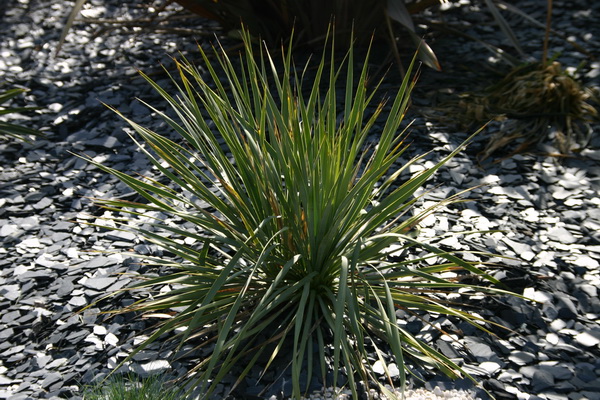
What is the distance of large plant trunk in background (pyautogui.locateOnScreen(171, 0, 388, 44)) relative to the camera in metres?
3.93

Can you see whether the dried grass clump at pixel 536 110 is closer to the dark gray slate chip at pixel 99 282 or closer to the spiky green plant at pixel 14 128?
the dark gray slate chip at pixel 99 282

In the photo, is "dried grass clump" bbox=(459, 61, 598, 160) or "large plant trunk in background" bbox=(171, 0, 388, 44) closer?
"dried grass clump" bbox=(459, 61, 598, 160)

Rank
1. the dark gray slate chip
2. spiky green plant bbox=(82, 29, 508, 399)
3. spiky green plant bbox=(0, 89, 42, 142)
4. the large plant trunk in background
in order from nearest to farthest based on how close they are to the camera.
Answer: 1. spiky green plant bbox=(82, 29, 508, 399)
2. the dark gray slate chip
3. spiky green plant bbox=(0, 89, 42, 142)
4. the large plant trunk in background

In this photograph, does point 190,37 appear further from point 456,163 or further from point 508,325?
point 508,325

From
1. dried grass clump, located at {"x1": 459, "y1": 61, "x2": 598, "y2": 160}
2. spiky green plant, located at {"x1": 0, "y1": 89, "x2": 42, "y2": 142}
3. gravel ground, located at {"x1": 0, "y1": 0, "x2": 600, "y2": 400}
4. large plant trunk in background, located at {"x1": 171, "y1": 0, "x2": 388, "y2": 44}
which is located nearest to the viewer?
gravel ground, located at {"x1": 0, "y1": 0, "x2": 600, "y2": 400}

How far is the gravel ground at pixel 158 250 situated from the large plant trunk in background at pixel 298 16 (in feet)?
0.69

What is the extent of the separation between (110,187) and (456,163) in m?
1.57

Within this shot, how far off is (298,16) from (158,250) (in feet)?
6.24

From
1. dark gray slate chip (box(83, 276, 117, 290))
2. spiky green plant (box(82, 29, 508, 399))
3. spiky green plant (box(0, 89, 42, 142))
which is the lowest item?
dark gray slate chip (box(83, 276, 117, 290))

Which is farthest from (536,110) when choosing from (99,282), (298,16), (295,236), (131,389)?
(131,389)

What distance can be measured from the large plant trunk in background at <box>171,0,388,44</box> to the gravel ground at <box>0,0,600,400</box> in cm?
21

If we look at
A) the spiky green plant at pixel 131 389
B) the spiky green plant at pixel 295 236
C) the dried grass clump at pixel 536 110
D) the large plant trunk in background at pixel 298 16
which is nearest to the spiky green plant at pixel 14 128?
the large plant trunk in background at pixel 298 16

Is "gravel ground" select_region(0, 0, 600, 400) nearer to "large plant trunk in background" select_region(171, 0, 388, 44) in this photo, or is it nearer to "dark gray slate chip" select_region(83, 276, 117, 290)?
"dark gray slate chip" select_region(83, 276, 117, 290)

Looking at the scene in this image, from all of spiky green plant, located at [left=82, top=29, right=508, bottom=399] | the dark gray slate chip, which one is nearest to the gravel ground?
the dark gray slate chip
